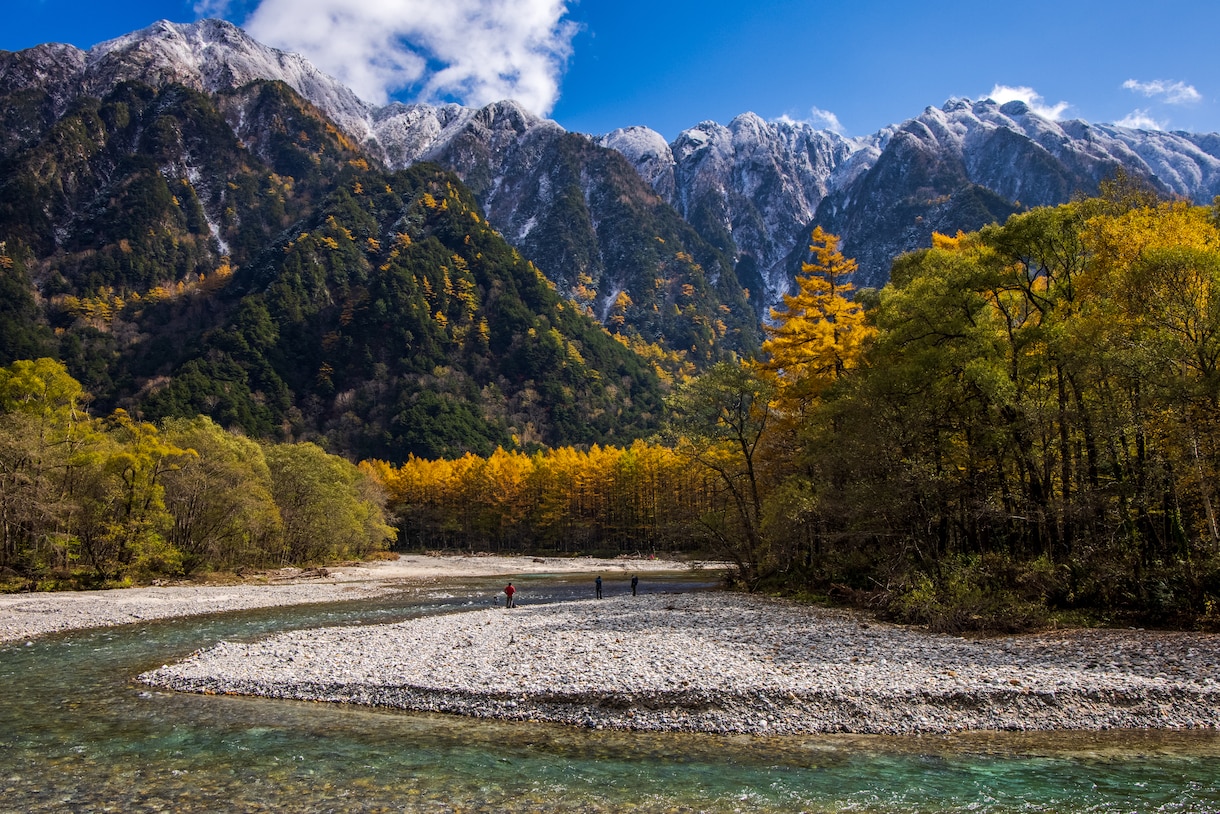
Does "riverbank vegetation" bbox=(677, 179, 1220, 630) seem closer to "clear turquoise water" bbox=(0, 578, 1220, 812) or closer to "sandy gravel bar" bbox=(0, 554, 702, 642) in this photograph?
"clear turquoise water" bbox=(0, 578, 1220, 812)

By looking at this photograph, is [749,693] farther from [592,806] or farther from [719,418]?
[719,418]

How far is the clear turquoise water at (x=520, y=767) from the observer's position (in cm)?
989

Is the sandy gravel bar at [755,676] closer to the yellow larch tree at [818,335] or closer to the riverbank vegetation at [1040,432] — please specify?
the riverbank vegetation at [1040,432]

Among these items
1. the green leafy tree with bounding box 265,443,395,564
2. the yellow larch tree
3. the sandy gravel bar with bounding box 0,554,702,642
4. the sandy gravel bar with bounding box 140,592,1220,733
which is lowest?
the sandy gravel bar with bounding box 0,554,702,642

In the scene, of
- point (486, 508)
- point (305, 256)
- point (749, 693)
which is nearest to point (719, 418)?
point (749, 693)

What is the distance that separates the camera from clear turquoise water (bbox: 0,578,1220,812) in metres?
9.89

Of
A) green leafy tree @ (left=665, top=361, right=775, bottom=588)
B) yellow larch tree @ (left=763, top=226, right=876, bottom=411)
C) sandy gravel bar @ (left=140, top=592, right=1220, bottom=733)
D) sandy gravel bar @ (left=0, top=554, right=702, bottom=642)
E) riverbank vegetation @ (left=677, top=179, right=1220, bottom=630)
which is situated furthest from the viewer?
green leafy tree @ (left=665, top=361, right=775, bottom=588)

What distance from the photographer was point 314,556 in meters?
66.5

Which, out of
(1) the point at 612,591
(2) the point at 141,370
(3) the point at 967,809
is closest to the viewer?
(3) the point at 967,809

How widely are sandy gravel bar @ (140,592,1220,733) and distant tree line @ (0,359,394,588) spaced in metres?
25.0

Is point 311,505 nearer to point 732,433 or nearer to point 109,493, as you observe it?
point 109,493

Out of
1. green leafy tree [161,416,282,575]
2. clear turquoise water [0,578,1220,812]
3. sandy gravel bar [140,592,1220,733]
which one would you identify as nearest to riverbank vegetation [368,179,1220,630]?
sandy gravel bar [140,592,1220,733]

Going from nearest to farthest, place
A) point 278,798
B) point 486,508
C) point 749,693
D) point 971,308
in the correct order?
point 278,798 → point 749,693 → point 971,308 → point 486,508

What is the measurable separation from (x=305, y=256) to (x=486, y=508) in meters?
127
